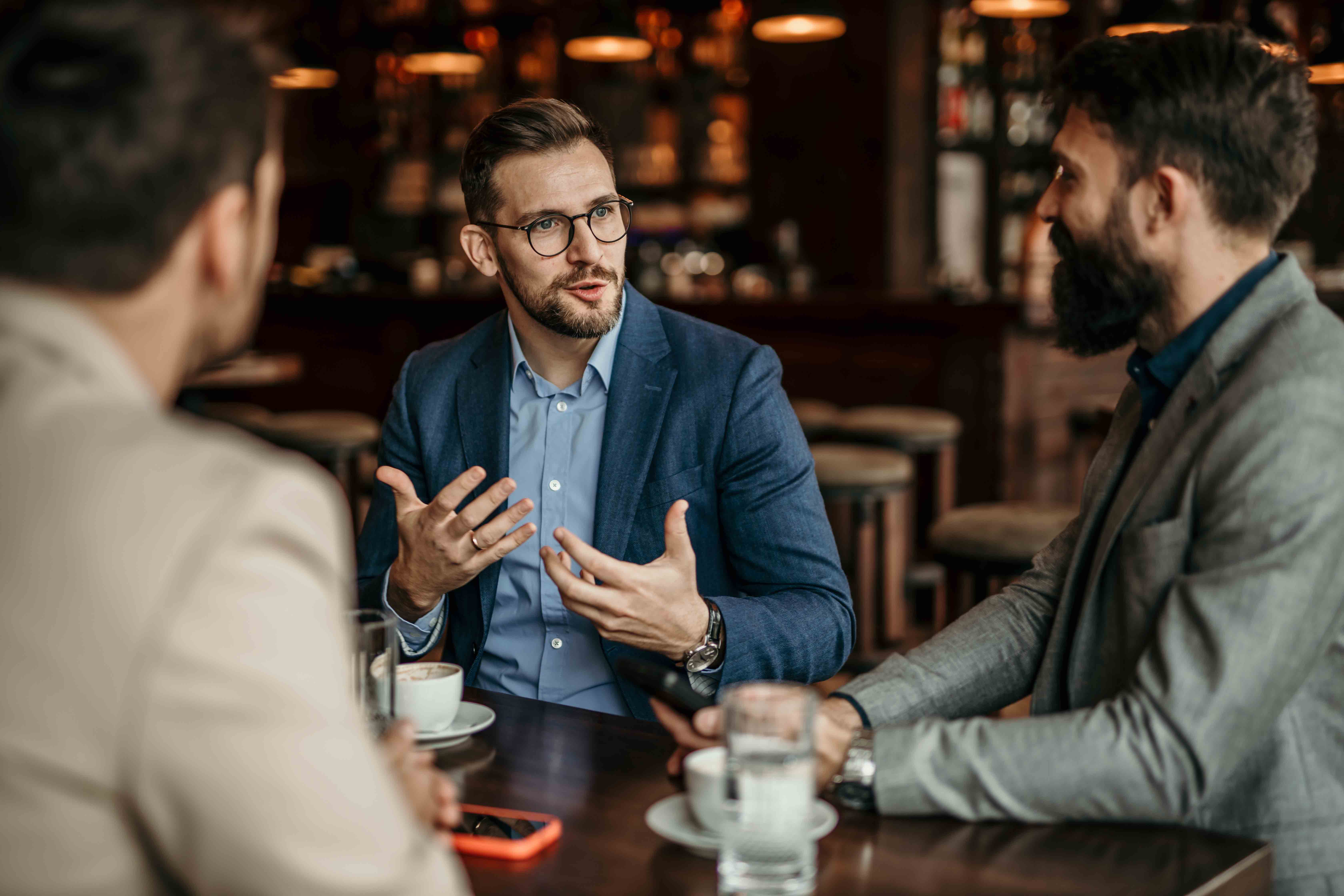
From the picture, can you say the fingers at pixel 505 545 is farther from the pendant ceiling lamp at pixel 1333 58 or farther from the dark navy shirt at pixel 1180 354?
the pendant ceiling lamp at pixel 1333 58

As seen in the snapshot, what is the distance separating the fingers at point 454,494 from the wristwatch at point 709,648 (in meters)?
0.34

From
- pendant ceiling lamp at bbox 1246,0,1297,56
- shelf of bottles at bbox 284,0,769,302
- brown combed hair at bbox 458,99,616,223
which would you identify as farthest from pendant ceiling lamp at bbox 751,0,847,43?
brown combed hair at bbox 458,99,616,223

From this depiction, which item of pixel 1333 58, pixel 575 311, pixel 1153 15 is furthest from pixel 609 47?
pixel 575 311

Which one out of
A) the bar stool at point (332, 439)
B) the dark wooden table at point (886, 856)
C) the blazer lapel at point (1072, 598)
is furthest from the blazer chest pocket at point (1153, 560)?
the bar stool at point (332, 439)

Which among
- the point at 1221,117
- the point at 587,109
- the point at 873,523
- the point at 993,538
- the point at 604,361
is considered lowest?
the point at 873,523

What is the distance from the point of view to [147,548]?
0.67 meters

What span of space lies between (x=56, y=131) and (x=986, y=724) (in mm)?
902

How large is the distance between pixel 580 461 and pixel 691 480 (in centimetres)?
19

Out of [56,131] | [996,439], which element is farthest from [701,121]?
[56,131]

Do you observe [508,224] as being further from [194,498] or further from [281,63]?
[194,498]

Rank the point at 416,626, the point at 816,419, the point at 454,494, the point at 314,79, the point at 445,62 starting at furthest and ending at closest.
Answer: the point at 314,79
the point at 445,62
the point at 816,419
the point at 416,626
the point at 454,494

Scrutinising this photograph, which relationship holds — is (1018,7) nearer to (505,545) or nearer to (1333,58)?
(1333,58)

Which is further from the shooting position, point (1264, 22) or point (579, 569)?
point (1264, 22)

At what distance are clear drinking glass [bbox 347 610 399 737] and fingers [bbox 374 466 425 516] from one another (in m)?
0.41
